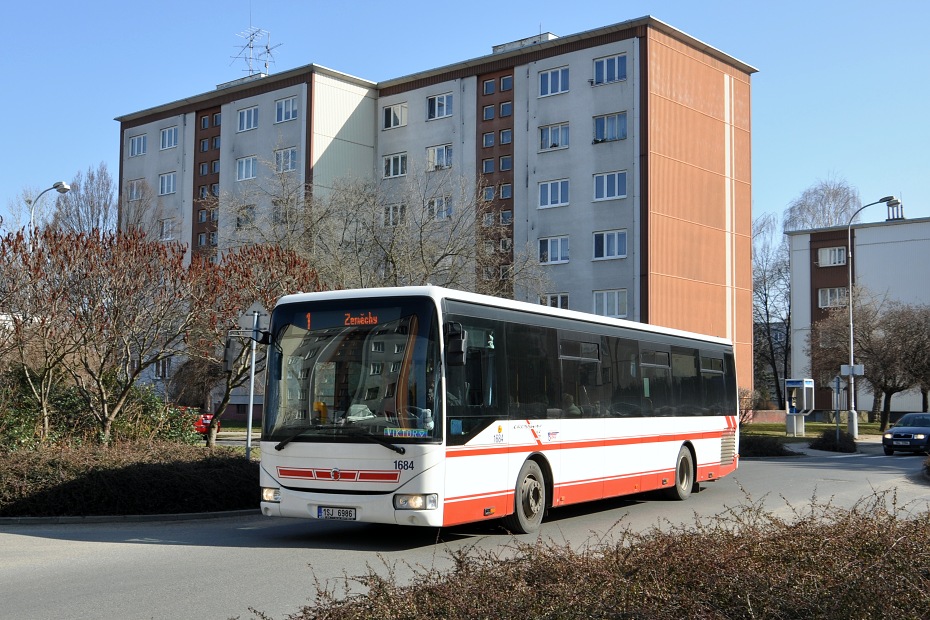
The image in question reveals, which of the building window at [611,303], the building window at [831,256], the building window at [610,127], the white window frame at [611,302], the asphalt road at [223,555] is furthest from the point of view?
the building window at [831,256]

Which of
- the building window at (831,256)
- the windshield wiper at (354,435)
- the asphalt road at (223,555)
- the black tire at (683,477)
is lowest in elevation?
the asphalt road at (223,555)

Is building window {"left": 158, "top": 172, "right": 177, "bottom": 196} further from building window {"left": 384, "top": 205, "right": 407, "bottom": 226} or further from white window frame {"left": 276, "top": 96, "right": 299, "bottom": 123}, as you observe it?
building window {"left": 384, "top": 205, "right": 407, "bottom": 226}

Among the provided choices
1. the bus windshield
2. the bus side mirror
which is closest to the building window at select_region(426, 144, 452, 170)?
the bus windshield

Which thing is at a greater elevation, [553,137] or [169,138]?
[169,138]

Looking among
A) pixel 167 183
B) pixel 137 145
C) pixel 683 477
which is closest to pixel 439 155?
pixel 167 183

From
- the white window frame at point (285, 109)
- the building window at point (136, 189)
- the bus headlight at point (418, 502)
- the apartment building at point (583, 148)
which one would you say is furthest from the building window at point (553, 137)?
the bus headlight at point (418, 502)

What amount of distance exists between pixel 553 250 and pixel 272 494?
4266 centimetres

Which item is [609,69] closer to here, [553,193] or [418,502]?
[553,193]

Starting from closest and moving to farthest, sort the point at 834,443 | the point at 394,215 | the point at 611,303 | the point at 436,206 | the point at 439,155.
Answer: the point at 834,443 < the point at 436,206 < the point at 394,215 < the point at 611,303 < the point at 439,155

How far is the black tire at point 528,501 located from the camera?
1325 cm

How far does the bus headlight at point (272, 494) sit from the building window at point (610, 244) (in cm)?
4053

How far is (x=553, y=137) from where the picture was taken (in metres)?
54.8

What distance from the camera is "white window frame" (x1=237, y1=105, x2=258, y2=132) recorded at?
205 feet

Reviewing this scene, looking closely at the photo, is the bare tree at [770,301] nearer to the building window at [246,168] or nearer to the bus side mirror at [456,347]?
the building window at [246,168]
